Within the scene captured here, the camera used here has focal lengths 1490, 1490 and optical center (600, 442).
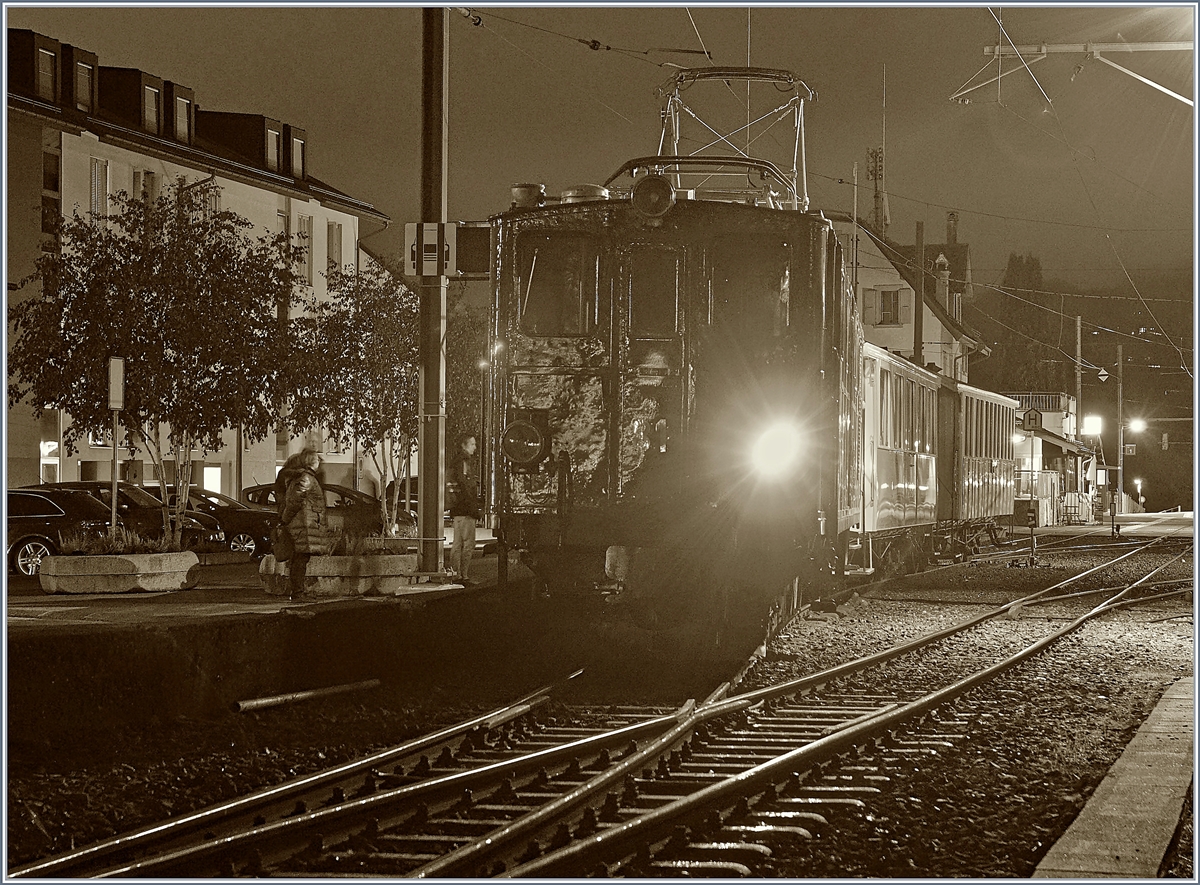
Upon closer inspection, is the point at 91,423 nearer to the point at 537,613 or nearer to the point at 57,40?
the point at 537,613

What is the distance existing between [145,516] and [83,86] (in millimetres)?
19329

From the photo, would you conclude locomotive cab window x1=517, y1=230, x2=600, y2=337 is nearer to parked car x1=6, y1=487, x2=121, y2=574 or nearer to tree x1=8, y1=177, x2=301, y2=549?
parked car x1=6, y1=487, x2=121, y2=574

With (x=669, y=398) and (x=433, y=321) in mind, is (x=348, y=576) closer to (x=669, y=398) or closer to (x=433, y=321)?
(x=433, y=321)

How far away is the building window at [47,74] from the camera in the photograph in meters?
35.9

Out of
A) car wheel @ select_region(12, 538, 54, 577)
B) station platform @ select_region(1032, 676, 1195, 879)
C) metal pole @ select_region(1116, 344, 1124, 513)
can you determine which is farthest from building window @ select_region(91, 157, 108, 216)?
metal pole @ select_region(1116, 344, 1124, 513)

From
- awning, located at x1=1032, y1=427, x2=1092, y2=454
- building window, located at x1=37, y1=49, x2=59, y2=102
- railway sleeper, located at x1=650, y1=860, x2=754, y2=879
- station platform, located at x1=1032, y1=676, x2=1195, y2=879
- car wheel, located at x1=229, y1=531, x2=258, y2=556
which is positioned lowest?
railway sleeper, located at x1=650, y1=860, x2=754, y2=879

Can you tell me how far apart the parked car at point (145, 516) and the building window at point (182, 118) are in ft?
64.5

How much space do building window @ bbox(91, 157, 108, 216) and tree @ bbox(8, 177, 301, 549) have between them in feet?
41.9

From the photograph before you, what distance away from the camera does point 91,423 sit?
23.1m

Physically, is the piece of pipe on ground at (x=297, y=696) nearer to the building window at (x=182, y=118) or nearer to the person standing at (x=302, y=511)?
the person standing at (x=302, y=511)

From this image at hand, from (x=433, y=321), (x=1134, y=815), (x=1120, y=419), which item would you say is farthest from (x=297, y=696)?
(x=1120, y=419)

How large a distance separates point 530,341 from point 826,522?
2651 millimetres

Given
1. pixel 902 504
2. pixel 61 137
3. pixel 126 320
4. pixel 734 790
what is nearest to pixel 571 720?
pixel 734 790

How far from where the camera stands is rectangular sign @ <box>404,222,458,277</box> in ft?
46.5
